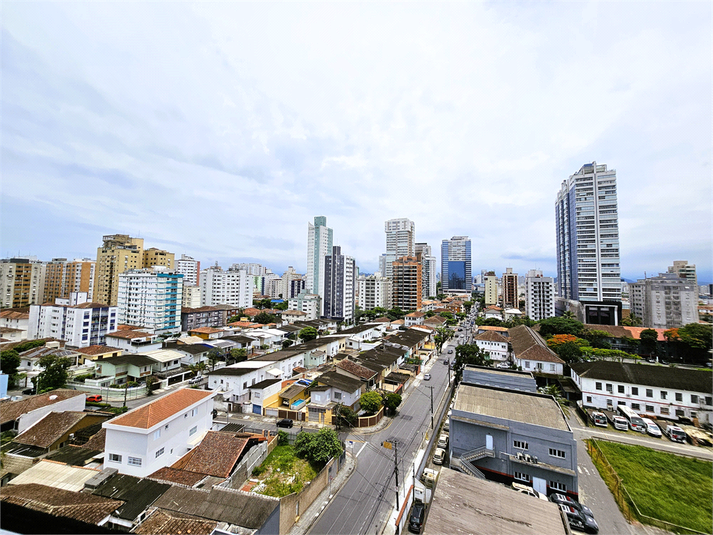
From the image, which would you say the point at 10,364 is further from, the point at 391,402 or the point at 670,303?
the point at 670,303

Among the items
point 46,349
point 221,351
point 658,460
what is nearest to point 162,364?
point 221,351

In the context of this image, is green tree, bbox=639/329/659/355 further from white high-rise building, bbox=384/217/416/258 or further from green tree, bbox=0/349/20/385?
white high-rise building, bbox=384/217/416/258

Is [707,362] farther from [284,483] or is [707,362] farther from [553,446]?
[284,483]

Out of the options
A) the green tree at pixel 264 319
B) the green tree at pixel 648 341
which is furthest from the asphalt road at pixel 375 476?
the green tree at pixel 264 319

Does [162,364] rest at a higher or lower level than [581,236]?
lower

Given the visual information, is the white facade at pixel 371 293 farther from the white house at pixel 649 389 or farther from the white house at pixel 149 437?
the white house at pixel 149 437

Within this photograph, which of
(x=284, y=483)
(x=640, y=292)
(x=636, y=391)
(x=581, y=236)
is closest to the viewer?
(x=284, y=483)

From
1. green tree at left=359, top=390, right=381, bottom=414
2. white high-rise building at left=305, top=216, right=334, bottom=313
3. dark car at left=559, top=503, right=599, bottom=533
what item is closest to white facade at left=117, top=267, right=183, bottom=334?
white high-rise building at left=305, top=216, right=334, bottom=313
